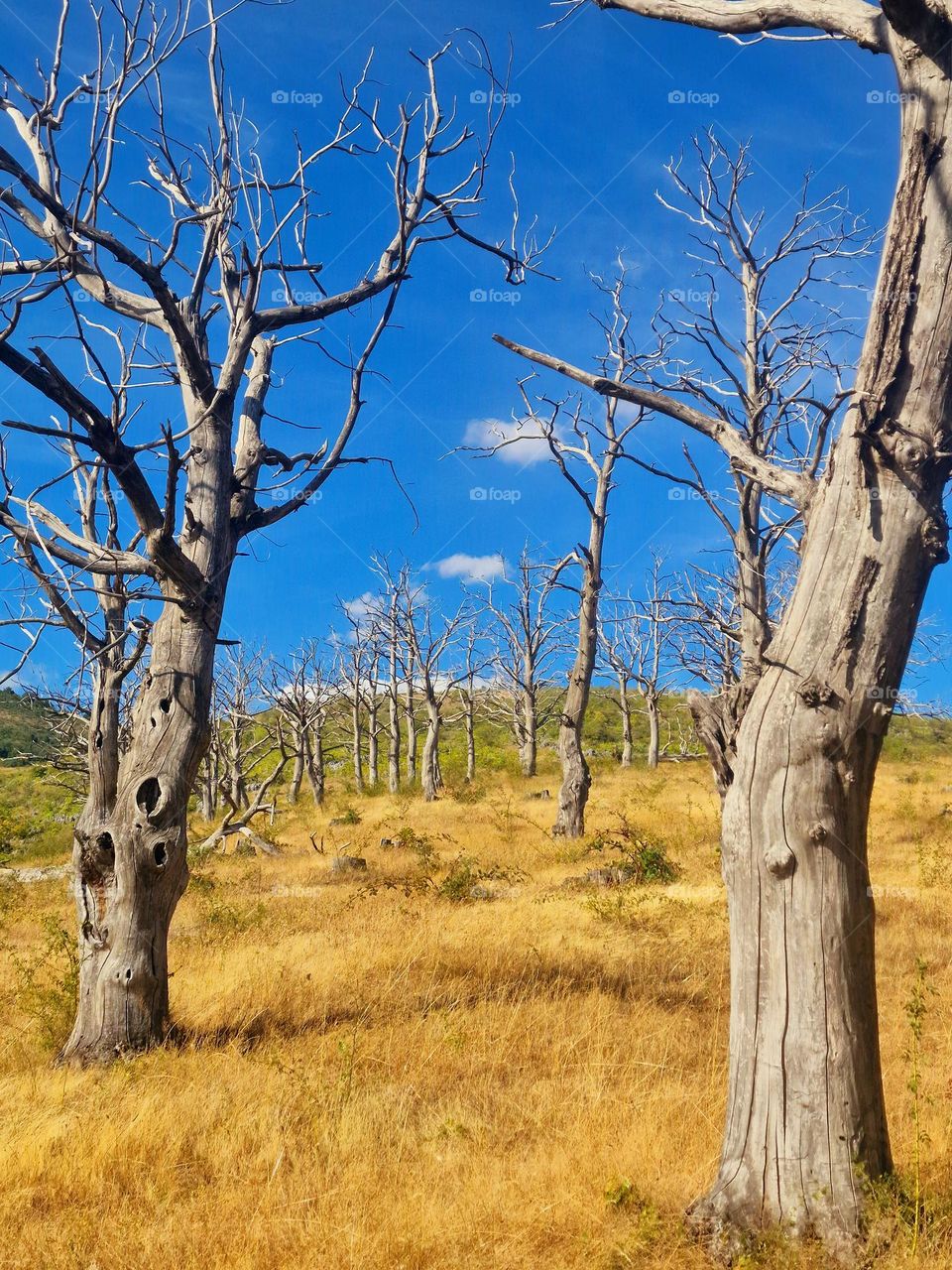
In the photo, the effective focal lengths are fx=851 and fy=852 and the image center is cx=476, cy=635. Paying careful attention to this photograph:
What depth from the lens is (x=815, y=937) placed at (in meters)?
2.82

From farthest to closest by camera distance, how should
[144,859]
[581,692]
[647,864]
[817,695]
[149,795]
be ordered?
[581,692] < [647,864] < [149,795] < [144,859] < [817,695]

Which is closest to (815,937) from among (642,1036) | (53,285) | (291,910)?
(642,1036)

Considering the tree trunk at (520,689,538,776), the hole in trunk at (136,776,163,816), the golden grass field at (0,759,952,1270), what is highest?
the tree trunk at (520,689,538,776)

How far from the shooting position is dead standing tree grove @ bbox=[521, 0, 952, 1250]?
2.79 m

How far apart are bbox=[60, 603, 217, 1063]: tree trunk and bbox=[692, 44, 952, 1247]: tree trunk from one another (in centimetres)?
354

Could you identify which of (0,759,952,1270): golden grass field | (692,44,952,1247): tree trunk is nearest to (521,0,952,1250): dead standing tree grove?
(692,44,952,1247): tree trunk

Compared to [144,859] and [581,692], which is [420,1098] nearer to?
[144,859]

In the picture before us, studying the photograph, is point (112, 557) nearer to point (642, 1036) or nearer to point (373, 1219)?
point (373, 1219)

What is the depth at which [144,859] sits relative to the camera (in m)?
5.18

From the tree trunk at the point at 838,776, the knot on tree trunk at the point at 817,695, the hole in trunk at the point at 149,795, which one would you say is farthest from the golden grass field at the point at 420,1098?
the knot on tree trunk at the point at 817,695

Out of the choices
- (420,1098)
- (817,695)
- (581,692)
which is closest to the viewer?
(817,695)

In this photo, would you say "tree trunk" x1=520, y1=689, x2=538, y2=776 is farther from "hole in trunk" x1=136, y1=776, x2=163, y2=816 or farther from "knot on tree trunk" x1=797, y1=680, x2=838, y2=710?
"knot on tree trunk" x1=797, y1=680, x2=838, y2=710

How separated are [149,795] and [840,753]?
13.4 feet

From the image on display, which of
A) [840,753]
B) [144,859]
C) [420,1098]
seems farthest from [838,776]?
[144,859]
